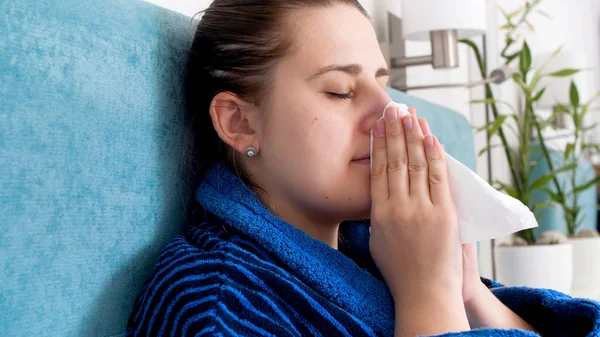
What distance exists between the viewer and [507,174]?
2.95m

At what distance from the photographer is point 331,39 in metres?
0.84

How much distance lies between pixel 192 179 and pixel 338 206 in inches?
8.0

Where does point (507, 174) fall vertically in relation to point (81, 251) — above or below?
below

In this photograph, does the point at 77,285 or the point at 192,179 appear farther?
the point at 192,179

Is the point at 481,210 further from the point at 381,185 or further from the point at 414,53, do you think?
the point at 414,53

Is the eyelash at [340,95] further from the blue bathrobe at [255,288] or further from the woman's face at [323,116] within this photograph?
the blue bathrobe at [255,288]

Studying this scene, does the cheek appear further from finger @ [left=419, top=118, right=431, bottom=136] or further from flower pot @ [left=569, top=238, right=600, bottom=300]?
flower pot @ [left=569, top=238, right=600, bottom=300]

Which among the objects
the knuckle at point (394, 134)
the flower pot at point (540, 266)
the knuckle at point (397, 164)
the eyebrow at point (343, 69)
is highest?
the eyebrow at point (343, 69)

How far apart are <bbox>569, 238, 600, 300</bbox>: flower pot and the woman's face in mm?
1797

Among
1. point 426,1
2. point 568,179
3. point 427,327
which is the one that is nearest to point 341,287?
point 427,327

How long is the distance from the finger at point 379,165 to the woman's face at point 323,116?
0.01m

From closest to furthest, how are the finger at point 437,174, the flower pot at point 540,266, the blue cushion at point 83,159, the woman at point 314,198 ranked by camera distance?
the blue cushion at point 83,159, the woman at point 314,198, the finger at point 437,174, the flower pot at point 540,266

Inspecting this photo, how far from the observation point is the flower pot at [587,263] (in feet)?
7.72

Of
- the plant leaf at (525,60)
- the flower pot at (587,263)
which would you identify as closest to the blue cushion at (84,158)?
the plant leaf at (525,60)
